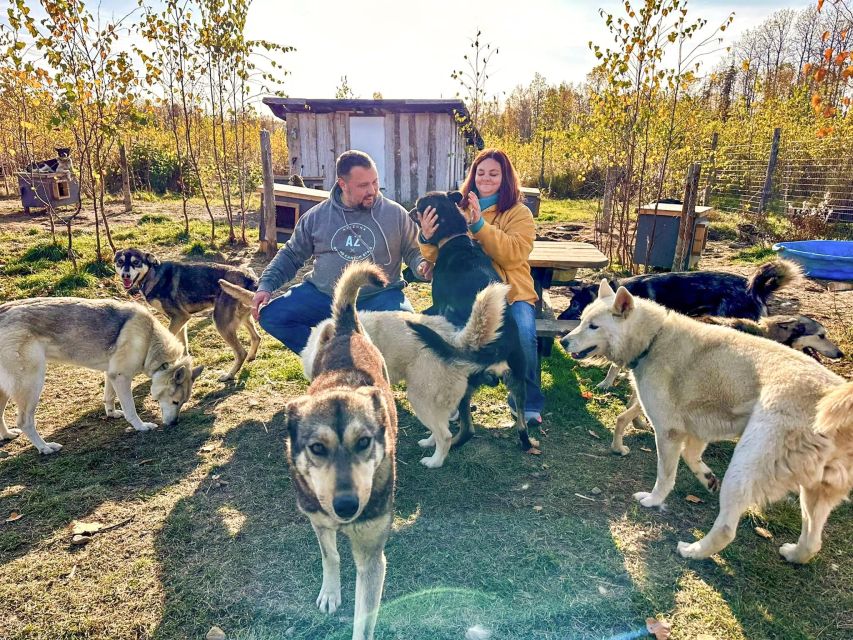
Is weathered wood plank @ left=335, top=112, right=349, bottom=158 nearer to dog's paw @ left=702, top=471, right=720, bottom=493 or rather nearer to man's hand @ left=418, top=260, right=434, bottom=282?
man's hand @ left=418, top=260, right=434, bottom=282

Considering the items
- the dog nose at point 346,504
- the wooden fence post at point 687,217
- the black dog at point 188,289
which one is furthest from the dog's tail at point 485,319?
the wooden fence post at point 687,217

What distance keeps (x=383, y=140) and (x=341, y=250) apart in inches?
499

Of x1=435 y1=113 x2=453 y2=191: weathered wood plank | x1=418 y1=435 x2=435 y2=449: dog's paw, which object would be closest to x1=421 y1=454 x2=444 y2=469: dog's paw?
x1=418 y1=435 x2=435 y2=449: dog's paw

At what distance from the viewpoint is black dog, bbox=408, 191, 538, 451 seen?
328 centimetres

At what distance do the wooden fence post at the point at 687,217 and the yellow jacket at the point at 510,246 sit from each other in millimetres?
4227

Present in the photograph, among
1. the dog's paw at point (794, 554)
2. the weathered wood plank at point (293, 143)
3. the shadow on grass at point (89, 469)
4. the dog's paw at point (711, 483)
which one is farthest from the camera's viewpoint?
the weathered wood plank at point (293, 143)

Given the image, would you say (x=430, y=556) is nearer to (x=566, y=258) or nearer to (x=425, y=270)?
(x=425, y=270)

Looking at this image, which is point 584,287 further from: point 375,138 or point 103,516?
point 375,138

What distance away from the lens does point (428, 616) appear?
236 centimetres

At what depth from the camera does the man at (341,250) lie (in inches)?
171

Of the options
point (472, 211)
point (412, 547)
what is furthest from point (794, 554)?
point (472, 211)

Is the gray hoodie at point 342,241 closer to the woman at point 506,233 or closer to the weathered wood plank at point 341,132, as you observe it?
the woman at point 506,233

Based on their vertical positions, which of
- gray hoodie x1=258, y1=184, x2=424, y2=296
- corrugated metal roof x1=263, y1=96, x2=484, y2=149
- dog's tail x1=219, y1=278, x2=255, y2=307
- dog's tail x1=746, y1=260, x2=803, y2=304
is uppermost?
corrugated metal roof x1=263, y1=96, x2=484, y2=149

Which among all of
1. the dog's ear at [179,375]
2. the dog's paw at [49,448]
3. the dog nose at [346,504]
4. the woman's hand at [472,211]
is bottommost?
the dog's paw at [49,448]
